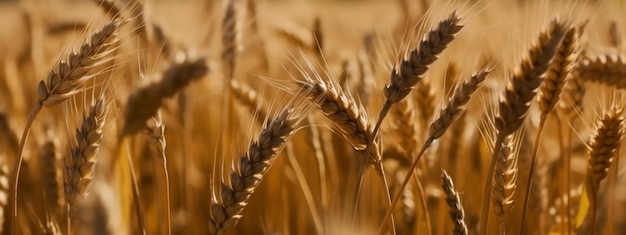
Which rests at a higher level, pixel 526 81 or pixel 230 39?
pixel 230 39

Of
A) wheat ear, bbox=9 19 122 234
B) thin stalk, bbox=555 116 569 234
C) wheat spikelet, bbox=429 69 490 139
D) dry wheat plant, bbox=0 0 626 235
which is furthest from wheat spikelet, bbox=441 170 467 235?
wheat ear, bbox=9 19 122 234

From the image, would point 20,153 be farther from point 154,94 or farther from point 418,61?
point 418,61

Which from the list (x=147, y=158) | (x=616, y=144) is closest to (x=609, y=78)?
(x=616, y=144)

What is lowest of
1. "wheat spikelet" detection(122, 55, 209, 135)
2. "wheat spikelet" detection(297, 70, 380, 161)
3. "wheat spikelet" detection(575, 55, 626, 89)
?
"wheat spikelet" detection(122, 55, 209, 135)

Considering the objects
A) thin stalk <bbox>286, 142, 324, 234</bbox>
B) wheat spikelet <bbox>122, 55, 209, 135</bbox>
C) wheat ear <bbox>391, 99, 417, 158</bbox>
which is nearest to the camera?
wheat spikelet <bbox>122, 55, 209, 135</bbox>

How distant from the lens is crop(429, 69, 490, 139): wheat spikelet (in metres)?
1.25

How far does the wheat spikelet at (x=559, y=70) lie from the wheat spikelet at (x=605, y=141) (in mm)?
120

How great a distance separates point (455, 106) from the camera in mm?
1271

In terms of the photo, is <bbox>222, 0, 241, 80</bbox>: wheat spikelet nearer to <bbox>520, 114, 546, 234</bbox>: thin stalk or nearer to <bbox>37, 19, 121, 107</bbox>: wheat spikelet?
<bbox>37, 19, 121, 107</bbox>: wheat spikelet

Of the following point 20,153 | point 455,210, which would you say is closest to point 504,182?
point 455,210

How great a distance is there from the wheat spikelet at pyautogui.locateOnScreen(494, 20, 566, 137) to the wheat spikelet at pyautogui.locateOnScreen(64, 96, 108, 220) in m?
0.67

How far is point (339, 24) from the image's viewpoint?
5270 mm

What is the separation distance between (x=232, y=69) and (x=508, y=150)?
92cm

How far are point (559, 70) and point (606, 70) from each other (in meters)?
0.19
